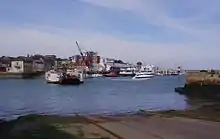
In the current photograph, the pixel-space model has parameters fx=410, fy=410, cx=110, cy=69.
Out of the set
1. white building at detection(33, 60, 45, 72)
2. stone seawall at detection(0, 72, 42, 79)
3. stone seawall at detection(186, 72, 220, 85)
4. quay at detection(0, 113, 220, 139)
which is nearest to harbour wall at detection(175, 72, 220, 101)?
stone seawall at detection(186, 72, 220, 85)

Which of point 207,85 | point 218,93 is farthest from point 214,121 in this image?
point 207,85

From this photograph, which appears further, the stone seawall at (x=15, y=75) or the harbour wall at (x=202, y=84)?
the stone seawall at (x=15, y=75)

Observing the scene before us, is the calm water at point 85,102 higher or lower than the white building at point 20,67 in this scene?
lower

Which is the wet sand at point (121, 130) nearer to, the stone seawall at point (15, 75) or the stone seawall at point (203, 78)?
the stone seawall at point (203, 78)

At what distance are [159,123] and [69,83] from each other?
8925 centimetres

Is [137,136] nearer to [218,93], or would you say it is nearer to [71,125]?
[71,125]

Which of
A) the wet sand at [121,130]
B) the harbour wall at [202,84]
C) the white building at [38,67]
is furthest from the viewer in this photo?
the white building at [38,67]

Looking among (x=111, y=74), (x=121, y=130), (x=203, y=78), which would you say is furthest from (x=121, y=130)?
(x=111, y=74)

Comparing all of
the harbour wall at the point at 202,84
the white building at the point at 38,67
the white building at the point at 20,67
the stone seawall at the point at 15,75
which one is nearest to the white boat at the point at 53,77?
the harbour wall at the point at 202,84

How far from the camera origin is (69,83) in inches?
4158

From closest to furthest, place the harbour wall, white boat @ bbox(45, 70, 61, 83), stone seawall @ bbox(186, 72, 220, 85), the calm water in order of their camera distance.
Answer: the calm water → the harbour wall → stone seawall @ bbox(186, 72, 220, 85) → white boat @ bbox(45, 70, 61, 83)

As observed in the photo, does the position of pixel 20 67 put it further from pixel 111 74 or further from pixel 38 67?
pixel 111 74

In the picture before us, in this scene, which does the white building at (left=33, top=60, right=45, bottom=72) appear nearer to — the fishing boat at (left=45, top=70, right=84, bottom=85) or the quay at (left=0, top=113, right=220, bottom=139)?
the fishing boat at (left=45, top=70, right=84, bottom=85)

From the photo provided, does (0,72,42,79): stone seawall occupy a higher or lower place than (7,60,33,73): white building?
lower
